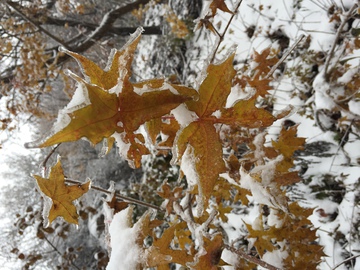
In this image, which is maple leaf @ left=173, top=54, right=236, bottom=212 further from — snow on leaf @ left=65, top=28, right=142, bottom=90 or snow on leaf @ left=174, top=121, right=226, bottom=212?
snow on leaf @ left=65, top=28, right=142, bottom=90

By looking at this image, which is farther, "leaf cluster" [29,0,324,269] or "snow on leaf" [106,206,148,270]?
"snow on leaf" [106,206,148,270]

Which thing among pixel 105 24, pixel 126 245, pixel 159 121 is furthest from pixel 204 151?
pixel 105 24

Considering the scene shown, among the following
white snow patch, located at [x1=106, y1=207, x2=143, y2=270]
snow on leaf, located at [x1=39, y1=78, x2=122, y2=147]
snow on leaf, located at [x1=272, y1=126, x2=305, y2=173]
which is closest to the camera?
snow on leaf, located at [x1=39, y1=78, x2=122, y2=147]

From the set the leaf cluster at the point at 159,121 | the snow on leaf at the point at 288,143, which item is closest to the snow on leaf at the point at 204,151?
the leaf cluster at the point at 159,121

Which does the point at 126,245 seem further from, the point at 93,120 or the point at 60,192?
the point at 93,120

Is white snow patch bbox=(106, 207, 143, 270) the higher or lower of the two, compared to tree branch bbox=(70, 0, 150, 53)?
lower

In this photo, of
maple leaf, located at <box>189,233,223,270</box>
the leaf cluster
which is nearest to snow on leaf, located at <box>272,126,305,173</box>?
the leaf cluster

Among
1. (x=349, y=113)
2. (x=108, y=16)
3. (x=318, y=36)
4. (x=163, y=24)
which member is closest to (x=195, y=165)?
(x=349, y=113)

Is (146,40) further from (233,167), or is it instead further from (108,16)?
(233,167)

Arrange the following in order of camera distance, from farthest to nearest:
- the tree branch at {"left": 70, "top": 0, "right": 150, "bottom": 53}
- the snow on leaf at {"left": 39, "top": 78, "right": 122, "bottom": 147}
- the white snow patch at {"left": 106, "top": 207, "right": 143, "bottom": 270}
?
the tree branch at {"left": 70, "top": 0, "right": 150, "bottom": 53} < the white snow patch at {"left": 106, "top": 207, "right": 143, "bottom": 270} < the snow on leaf at {"left": 39, "top": 78, "right": 122, "bottom": 147}

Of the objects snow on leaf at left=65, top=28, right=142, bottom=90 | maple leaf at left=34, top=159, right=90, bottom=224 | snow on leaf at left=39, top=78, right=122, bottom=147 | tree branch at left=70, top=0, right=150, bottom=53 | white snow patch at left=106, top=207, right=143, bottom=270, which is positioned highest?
tree branch at left=70, top=0, right=150, bottom=53
